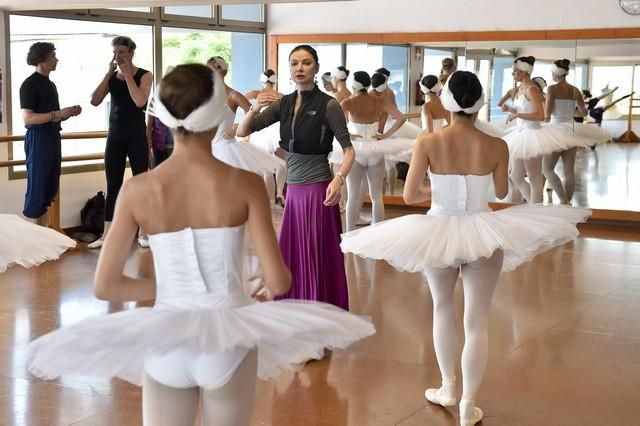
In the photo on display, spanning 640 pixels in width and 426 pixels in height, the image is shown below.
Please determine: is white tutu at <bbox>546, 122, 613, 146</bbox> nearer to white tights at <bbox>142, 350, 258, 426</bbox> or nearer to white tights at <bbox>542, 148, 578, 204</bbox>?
white tights at <bbox>542, 148, 578, 204</bbox>

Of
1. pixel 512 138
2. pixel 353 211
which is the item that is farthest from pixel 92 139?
pixel 512 138

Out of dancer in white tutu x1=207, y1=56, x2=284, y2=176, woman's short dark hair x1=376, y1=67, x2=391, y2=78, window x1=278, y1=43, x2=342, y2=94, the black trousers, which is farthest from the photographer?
window x1=278, y1=43, x2=342, y2=94

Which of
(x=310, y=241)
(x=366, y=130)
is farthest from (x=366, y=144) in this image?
(x=310, y=241)

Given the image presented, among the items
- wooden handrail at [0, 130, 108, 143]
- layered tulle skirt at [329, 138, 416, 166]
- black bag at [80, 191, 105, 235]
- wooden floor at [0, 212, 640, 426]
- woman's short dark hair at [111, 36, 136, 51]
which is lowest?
wooden floor at [0, 212, 640, 426]

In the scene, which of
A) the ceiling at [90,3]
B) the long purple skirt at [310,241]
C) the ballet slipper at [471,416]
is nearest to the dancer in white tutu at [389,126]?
the ceiling at [90,3]

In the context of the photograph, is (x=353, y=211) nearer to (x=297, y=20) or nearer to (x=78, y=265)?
(x=78, y=265)

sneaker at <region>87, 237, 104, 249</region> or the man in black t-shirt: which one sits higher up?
the man in black t-shirt

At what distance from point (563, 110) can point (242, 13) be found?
394cm

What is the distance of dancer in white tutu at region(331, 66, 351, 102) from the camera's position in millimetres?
10281

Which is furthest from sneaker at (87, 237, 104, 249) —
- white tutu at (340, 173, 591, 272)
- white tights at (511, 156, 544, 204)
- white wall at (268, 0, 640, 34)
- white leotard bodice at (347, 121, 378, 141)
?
white tutu at (340, 173, 591, 272)

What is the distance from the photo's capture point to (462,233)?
152 inches

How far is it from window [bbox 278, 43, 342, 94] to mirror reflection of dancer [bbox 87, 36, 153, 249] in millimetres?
3409

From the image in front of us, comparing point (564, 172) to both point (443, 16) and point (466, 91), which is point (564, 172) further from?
point (466, 91)

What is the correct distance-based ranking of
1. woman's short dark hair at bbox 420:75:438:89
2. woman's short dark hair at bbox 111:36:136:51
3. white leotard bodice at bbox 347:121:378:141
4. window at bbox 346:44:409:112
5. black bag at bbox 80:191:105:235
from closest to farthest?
woman's short dark hair at bbox 111:36:136:51 < black bag at bbox 80:191:105:235 < white leotard bodice at bbox 347:121:378:141 < woman's short dark hair at bbox 420:75:438:89 < window at bbox 346:44:409:112
